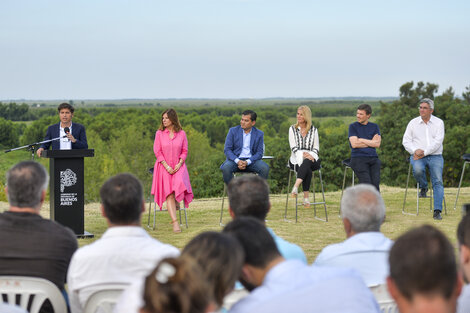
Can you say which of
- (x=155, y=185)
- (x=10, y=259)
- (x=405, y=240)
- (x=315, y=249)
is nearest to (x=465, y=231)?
(x=405, y=240)

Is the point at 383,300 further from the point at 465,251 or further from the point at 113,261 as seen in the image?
the point at 113,261

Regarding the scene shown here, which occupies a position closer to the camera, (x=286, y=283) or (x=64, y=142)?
(x=286, y=283)

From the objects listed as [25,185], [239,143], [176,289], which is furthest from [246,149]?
[176,289]

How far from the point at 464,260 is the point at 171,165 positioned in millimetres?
6429

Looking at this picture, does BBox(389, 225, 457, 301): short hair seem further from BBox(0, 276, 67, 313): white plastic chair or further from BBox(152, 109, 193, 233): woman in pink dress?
BBox(152, 109, 193, 233): woman in pink dress

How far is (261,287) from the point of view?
223 centimetres

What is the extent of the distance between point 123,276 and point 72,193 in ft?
16.4

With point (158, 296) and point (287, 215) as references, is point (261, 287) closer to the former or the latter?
point (158, 296)

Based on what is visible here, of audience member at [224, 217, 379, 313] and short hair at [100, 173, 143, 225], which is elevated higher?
short hair at [100, 173, 143, 225]

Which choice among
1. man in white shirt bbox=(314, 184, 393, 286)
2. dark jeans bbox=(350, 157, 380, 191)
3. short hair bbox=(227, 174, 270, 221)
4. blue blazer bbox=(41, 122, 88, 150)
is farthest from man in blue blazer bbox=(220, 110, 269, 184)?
man in white shirt bbox=(314, 184, 393, 286)

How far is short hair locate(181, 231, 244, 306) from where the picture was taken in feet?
6.21

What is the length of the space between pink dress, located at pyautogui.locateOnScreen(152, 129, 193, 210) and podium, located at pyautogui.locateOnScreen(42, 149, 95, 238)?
1230mm

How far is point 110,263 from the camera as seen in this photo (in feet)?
9.70

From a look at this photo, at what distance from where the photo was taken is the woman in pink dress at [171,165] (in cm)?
862
